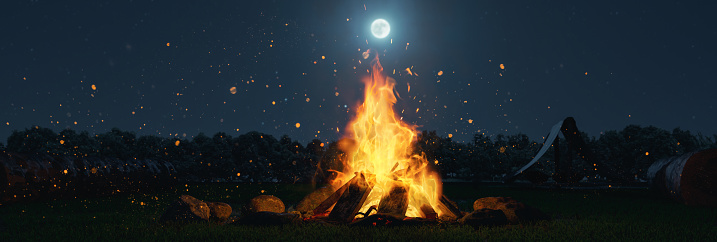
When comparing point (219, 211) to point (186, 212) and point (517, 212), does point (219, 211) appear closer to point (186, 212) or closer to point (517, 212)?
point (186, 212)

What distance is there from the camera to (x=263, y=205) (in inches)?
449

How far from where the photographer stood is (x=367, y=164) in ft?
39.5

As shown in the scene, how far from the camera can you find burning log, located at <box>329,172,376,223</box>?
10.0m

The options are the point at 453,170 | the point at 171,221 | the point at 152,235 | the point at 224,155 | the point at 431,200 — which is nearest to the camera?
the point at 152,235

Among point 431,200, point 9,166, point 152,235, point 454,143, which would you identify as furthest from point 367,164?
point 454,143

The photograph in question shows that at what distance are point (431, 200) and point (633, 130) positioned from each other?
52.9 meters

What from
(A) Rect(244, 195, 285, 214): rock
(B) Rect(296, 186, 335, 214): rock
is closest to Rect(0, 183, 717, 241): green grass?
(A) Rect(244, 195, 285, 214): rock

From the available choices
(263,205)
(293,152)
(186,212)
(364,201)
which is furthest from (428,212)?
(293,152)

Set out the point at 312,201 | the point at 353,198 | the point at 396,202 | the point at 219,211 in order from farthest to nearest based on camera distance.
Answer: the point at 312,201
the point at 219,211
the point at 353,198
the point at 396,202

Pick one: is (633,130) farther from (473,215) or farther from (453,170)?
(473,215)

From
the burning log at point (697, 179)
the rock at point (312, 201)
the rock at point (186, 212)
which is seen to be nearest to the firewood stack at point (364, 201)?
the rock at point (312, 201)

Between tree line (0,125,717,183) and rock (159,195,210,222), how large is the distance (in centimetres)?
3806

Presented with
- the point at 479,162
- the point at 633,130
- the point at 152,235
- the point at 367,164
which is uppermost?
the point at 633,130

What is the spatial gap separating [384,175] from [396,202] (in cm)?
128
